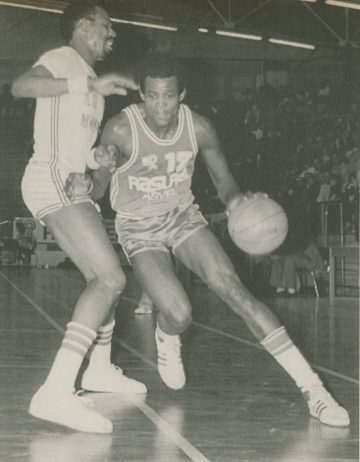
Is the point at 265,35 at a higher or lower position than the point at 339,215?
higher

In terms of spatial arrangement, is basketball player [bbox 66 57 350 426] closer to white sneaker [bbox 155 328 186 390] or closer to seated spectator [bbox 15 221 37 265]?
white sneaker [bbox 155 328 186 390]

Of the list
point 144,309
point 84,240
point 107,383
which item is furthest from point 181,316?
point 144,309

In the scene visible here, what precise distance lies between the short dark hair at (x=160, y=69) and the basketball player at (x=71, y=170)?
17 centimetres

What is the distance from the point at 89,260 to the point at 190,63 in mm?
22549

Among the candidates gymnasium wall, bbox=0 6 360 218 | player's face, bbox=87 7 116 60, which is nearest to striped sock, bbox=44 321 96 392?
player's face, bbox=87 7 116 60

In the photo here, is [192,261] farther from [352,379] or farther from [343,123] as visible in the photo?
[343,123]

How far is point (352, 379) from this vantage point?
5.48 metres

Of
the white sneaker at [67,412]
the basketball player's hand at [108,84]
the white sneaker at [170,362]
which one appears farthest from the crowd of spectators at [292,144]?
the white sneaker at [67,412]

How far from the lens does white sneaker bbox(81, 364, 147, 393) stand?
4.98 meters

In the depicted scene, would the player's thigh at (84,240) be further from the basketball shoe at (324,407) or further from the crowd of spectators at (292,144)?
the crowd of spectators at (292,144)

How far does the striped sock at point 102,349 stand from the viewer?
5.01 meters

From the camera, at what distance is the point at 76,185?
14.3 ft

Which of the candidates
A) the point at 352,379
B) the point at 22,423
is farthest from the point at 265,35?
the point at 22,423

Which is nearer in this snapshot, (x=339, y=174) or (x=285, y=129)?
(x=339, y=174)
